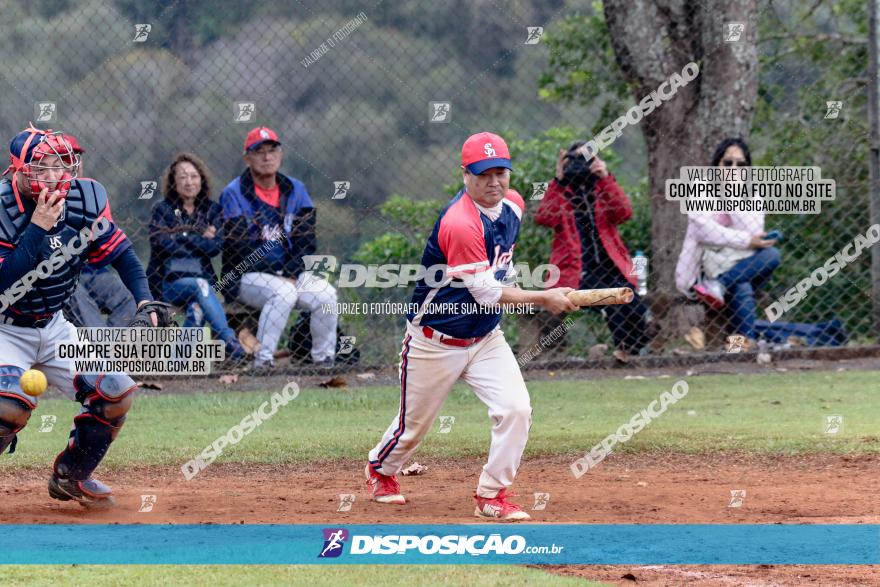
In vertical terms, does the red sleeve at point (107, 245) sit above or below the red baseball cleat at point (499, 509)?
above

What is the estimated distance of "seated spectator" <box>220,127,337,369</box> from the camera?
9.92 m

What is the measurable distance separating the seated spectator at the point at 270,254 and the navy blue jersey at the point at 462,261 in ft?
12.6

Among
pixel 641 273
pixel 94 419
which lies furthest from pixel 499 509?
pixel 641 273

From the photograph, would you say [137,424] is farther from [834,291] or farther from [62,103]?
[834,291]

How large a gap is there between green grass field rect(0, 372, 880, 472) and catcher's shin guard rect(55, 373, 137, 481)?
4.48ft

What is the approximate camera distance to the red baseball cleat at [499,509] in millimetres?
5805

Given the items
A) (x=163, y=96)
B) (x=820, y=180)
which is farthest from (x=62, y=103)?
(x=820, y=180)

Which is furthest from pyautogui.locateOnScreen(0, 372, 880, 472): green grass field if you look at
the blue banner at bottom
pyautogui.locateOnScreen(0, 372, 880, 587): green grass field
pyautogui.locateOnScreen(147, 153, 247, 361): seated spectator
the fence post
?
the blue banner at bottom

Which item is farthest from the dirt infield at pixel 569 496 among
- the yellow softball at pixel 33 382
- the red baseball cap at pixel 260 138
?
the red baseball cap at pixel 260 138

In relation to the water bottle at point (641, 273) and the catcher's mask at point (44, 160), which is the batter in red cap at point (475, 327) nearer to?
the catcher's mask at point (44, 160)

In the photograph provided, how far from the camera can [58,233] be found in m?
5.96

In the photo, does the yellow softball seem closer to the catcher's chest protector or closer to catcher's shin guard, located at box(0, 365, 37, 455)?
catcher's shin guard, located at box(0, 365, 37, 455)

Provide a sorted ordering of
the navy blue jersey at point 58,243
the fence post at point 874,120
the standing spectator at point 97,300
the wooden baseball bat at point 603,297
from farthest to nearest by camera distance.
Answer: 1. the fence post at point 874,120
2. the standing spectator at point 97,300
3. the navy blue jersey at point 58,243
4. the wooden baseball bat at point 603,297

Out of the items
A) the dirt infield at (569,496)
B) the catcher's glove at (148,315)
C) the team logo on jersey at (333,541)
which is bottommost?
the dirt infield at (569,496)
